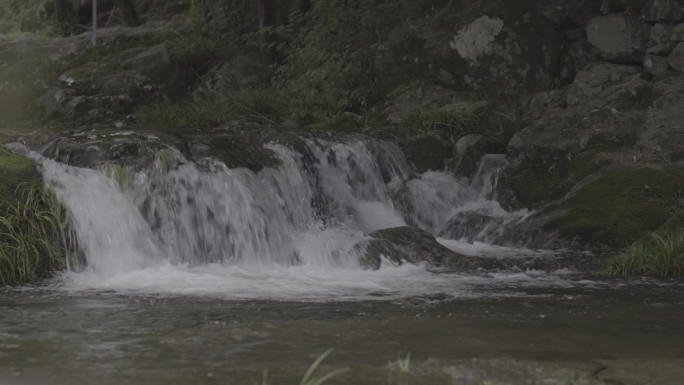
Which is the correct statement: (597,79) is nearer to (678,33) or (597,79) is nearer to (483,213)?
(678,33)

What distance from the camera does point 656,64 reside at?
14.0 m

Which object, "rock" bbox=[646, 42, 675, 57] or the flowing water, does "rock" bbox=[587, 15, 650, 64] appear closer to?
"rock" bbox=[646, 42, 675, 57]

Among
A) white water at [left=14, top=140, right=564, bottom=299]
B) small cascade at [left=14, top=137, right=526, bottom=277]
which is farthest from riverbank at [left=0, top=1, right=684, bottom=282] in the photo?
white water at [left=14, top=140, right=564, bottom=299]

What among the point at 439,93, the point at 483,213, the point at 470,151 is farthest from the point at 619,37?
the point at 483,213

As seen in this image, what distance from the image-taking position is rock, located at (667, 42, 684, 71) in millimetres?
13711

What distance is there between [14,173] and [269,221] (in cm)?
308

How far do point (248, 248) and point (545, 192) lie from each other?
15.6 ft

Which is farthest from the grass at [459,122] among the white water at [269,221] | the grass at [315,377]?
the grass at [315,377]

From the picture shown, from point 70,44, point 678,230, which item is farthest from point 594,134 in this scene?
point 70,44

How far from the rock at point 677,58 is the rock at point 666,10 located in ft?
2.36

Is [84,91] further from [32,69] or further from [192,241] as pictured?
[192,241]

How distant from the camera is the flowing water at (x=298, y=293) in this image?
4418 millimetres

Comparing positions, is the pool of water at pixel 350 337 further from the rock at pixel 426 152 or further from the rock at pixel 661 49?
the rock at pixel 661 49

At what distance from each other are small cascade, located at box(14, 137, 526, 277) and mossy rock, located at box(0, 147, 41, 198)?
A: 6.4 inches
